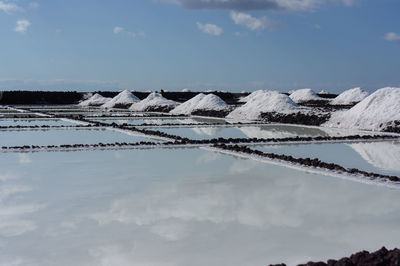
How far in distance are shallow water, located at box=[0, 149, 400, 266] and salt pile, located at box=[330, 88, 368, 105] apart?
2579 centimetres

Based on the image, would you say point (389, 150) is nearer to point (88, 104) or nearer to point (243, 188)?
point (243, 188)

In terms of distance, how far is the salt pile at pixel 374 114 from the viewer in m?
13.6

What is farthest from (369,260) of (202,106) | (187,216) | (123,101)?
(123,101)

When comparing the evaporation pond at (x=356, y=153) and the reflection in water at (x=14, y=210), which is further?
the evaporation pond at (x=356, y=153)

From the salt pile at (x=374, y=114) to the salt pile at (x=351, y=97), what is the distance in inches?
608

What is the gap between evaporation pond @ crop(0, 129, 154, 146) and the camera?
10336 millimetres

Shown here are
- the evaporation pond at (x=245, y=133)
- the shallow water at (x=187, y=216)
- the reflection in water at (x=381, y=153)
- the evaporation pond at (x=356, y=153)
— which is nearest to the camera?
the shallow water at (x=187, y=216)

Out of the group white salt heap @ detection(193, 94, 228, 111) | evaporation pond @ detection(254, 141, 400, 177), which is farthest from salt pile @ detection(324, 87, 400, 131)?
white salt heap @ detection(193, 94, 228, 111)

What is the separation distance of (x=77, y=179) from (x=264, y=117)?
43.1 feet

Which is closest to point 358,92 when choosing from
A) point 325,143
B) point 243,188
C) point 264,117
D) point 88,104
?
point 264,117

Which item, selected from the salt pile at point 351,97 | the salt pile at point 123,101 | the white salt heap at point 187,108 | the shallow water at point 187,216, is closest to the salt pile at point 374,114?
the shallow water at point 187,216

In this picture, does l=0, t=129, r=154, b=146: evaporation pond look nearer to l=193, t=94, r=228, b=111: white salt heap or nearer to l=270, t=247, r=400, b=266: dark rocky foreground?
l=270, t=247, r=400, b=266: dark rocky foreground

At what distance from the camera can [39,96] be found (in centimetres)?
3888

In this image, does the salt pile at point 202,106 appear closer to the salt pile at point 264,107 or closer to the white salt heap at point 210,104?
the white salt heap at point 210,104
